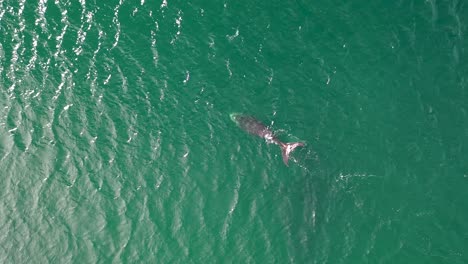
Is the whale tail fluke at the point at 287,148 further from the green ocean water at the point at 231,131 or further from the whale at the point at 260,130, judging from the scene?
the green ocean water at the point at 231,131

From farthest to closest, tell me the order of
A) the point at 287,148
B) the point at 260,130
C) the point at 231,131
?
the point at 231,131
the point at 260,130
the point at 287,148

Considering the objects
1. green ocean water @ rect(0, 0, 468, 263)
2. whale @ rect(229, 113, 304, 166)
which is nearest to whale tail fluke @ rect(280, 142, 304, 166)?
whale @ rect(229, 113, 304, 166)

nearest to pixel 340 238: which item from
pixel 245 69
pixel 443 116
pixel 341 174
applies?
pixel 341 174

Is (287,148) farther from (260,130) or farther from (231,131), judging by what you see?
(231,131)

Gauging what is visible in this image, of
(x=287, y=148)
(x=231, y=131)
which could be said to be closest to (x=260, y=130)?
(x=231, y=131)

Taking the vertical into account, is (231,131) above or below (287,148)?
above

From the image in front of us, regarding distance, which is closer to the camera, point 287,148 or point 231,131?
point 287,148

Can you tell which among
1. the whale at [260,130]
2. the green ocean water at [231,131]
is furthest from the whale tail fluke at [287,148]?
the green ocean water at [231,131]


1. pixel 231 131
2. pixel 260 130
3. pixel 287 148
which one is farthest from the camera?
pixel 231 131
